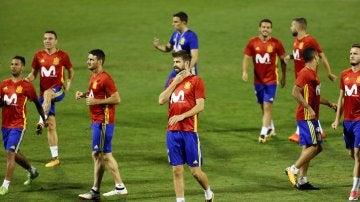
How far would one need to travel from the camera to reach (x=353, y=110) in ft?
50.3

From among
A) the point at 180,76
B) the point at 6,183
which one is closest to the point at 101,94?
the point at 180,76

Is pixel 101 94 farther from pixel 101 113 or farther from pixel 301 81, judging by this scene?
pixel 301 81

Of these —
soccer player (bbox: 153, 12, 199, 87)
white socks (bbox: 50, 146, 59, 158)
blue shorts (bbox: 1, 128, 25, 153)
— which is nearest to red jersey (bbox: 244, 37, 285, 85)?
soccer player (bbox: 153, 12, 199, 87)

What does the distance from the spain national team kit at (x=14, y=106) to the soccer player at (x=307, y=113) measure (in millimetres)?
4658

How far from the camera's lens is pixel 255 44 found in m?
20.7

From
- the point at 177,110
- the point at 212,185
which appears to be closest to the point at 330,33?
the point at 212,185

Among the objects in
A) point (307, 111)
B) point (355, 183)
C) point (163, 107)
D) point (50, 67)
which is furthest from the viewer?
point (163, 107)

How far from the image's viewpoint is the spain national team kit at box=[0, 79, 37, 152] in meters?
16.5

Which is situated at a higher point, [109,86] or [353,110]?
[109,86]

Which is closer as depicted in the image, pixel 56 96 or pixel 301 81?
pixel 301 81

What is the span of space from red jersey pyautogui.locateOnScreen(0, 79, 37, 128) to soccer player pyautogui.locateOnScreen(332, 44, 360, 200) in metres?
5.34

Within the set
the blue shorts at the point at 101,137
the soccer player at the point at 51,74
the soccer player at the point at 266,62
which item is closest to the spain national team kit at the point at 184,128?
the blue shorts at the point at 101,137

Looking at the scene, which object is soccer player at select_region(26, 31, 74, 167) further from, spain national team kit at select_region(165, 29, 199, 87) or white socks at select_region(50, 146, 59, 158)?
spain national team kit at select_region(165, 29, 199, 87)

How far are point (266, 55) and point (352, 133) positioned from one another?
553 centimetres
